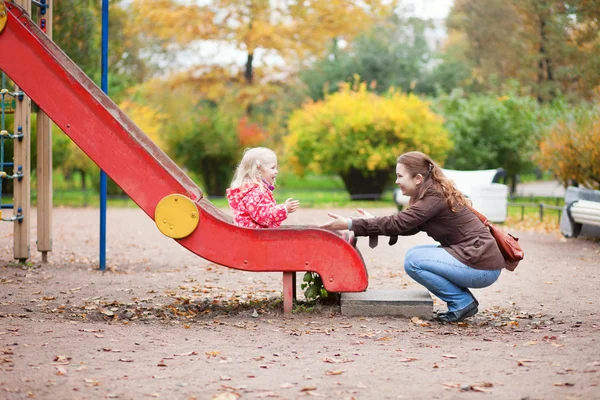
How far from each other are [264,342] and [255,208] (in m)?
1.22

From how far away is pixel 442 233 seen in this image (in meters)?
5.85

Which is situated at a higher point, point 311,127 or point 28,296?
point 311,127

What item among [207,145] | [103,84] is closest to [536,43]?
[207,145]

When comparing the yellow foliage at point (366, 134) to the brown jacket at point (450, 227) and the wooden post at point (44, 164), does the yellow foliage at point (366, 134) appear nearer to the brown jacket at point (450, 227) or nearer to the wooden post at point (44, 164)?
the wooden post at point (44, 164)

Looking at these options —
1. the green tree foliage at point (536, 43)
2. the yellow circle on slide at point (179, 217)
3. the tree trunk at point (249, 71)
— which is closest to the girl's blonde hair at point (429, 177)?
the yellow circle on slide at point (179, 217)

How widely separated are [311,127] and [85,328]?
16586mm

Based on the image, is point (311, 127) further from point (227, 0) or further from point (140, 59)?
point (140, 59)

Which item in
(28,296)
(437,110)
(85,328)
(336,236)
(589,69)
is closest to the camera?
(85,328)

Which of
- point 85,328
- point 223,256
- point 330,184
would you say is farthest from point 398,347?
point 330,184

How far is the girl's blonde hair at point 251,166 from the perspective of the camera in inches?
235

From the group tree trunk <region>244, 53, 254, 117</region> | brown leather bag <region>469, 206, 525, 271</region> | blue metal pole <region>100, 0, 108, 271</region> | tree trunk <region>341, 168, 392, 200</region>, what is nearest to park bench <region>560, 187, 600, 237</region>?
brown leather bag <region>469, 206, 525, 271</region>

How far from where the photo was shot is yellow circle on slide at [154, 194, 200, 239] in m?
5.98

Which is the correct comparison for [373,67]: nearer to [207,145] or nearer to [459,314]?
[207,145]

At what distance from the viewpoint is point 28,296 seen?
691 cm
